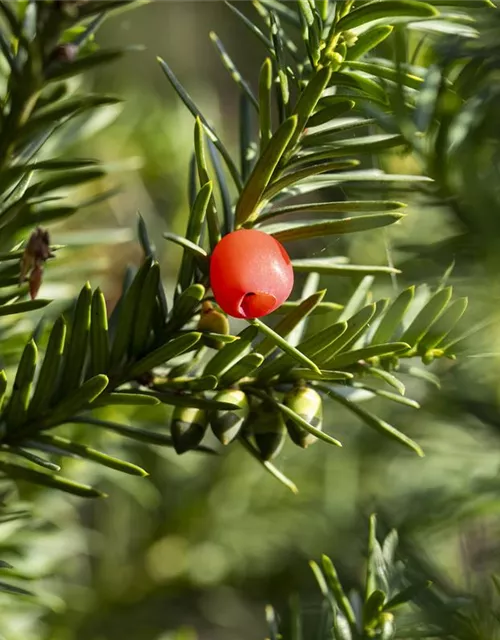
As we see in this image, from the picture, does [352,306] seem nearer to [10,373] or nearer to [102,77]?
[10,373]

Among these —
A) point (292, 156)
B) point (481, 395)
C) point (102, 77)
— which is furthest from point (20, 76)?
point (102, 77)

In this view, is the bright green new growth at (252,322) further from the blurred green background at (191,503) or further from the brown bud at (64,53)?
the blurred green background at (191,503)

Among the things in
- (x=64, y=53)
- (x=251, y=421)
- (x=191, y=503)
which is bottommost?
(x=191, y=503)

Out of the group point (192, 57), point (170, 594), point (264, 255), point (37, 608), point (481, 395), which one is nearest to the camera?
point (264, 255)

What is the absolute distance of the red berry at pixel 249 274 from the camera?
0.29 m

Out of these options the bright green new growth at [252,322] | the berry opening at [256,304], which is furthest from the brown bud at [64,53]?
the berry opening at [256,304]

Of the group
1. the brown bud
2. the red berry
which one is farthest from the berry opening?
the brown bud

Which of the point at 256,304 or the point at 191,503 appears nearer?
the point at 256,304

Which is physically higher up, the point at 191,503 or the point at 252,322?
the point at 252,322

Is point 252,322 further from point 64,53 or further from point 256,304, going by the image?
point 64,53

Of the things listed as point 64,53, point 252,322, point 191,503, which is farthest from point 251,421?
point 191,503

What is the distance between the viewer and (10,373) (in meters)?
0.45

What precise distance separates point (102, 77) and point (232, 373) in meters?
0.59

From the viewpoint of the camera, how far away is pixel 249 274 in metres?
0.29
